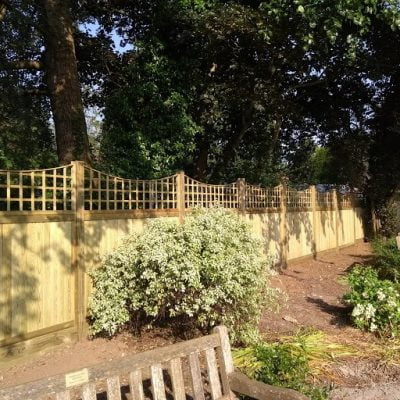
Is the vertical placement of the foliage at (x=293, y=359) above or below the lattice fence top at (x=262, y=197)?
below

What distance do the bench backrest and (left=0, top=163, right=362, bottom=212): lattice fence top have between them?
2.74m

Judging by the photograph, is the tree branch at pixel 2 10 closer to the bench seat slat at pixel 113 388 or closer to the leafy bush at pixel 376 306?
the leafy bush at pixel 376 306

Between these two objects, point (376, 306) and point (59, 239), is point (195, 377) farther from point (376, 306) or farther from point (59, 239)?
point (376, 306)

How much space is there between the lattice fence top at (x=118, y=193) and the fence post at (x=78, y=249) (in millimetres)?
16

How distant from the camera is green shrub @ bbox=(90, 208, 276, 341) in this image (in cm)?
530

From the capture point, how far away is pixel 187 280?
5.23 meters

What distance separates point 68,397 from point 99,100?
12570mm

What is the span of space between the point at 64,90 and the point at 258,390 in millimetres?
6987

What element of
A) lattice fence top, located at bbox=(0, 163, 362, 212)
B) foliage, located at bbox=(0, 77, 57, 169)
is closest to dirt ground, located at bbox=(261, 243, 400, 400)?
lattice fence top, located at bbox=(0, 163, 362, 212)

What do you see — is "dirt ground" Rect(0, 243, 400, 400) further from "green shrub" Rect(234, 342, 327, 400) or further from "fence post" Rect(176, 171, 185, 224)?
"fence post" Rect(176, 171, 185, 224)

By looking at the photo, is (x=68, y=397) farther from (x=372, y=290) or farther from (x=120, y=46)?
(x=120, y=46)

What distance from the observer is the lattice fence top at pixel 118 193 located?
215 inches

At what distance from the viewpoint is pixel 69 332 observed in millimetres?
5625

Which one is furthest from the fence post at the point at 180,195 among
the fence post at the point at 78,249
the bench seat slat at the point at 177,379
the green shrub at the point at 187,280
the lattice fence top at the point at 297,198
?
the lattice fence top at the point at 297,198
